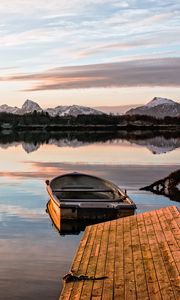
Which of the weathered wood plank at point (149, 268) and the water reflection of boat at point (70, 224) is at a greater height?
the weathered wood plank at point (149, 268)

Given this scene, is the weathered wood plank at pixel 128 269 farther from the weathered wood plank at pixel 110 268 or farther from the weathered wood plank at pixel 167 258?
the weathered wood plank at pixel 167 258

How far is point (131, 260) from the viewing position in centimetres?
1259

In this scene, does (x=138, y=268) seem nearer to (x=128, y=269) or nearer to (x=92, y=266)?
(x=128, y=269)

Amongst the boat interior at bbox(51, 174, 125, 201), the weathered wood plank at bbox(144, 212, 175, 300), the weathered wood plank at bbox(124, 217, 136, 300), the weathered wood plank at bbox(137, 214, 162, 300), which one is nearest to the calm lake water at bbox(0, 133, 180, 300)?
the boat interior at bbox(51, 174, 125, 201)

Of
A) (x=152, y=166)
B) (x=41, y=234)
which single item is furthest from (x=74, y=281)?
(x=152, y=166)

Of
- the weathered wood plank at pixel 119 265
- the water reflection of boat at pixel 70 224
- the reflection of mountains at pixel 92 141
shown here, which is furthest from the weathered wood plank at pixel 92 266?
the reflection of mountains at pixel 92 141

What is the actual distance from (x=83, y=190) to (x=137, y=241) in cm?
1214

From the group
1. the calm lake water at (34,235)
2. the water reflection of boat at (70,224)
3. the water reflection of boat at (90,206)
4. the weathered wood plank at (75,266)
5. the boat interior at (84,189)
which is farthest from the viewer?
the boat interior at (84,189)

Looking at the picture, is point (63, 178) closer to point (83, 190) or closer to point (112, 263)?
point (83, 190)

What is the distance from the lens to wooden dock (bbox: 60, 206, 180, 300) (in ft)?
34.1

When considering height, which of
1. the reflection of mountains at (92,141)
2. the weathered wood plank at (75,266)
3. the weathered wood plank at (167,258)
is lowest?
the reflection of mountains at (92,141)

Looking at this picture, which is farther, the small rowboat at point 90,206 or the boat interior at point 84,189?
the boat interior at point 84,189

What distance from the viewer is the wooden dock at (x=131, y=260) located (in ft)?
34.1

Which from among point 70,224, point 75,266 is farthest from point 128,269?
point 70,224
